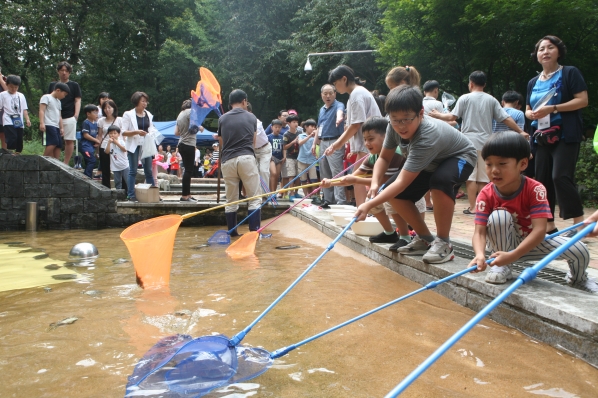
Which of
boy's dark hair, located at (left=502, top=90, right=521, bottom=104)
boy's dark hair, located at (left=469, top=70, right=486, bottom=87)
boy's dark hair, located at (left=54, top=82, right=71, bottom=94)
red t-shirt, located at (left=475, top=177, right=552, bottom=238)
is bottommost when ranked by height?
red t-shirt, located at (left=475, top=177, right=552, bottom=238)

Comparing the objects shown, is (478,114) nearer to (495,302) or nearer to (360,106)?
(360,106)

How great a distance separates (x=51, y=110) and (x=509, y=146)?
758 cm

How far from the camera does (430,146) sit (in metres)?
3.26

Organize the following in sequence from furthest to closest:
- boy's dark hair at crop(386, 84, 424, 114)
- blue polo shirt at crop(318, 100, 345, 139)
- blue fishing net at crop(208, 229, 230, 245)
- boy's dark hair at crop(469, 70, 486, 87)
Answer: blue polo shirt at crop(318, 100, 345, 139) → blue fishing net at crop(208, 229, 230, 245) → boy's dark hair at crop(469, 70, 486, 87) → boy's dark hair at crop(386, 84, 424, 114)

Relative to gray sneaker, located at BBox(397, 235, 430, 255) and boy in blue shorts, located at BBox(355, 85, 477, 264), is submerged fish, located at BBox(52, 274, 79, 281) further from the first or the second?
gray sneaker, located at BBox(397, 235, 430, 255)

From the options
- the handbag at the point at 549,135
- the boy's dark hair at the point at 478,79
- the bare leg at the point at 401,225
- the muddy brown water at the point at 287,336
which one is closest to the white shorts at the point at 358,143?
the boy's dark hair at the point at 478,79

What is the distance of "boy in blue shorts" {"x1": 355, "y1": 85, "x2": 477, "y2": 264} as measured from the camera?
10.5 feet

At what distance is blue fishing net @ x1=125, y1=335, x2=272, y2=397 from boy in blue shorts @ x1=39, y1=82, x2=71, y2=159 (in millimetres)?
7010

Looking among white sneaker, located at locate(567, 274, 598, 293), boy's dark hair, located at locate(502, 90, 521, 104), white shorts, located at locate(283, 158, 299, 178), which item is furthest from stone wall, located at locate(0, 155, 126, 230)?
→ white sneaker, located at locate(567, 274, 598, 293)

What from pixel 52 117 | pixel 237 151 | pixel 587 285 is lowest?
pixel 587 285

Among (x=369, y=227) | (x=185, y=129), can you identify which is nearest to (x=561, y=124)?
(x=369, y=227)

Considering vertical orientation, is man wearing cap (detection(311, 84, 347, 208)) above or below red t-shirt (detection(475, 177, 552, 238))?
above

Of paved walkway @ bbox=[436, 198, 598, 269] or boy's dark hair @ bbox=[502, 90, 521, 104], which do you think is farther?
boy's dark hair @ bbox=[502, 90, 521, 104]

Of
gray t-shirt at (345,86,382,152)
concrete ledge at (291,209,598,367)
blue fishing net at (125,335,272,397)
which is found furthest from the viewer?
gray t-shirt at (345,86,382,152)
